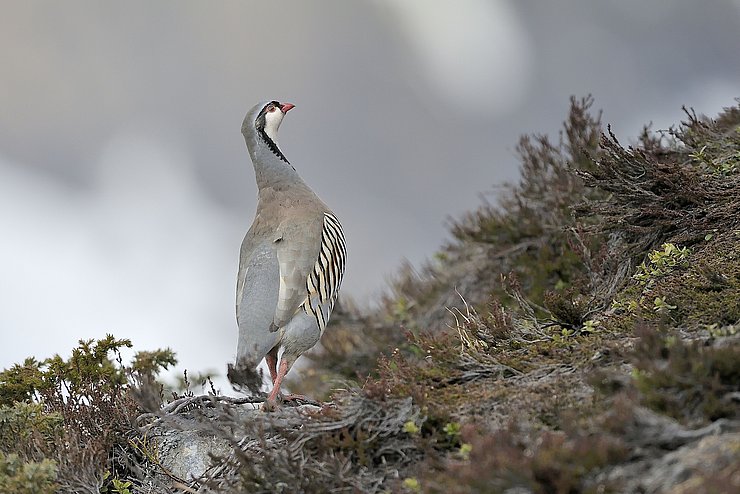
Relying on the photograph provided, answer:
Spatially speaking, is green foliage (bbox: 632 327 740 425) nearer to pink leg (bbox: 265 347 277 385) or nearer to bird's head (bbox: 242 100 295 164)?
pink leg (bbox: 265 347 277 385)

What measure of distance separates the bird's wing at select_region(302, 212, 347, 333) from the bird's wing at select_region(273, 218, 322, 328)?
0.21 feet

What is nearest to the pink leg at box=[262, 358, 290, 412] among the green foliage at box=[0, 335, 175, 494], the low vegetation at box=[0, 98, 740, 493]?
the low vegetation at box=[0, 98, 740, 493]

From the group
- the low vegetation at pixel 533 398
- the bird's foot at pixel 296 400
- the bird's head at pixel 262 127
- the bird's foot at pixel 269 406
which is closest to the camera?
the low vegetation at pixel 533 398

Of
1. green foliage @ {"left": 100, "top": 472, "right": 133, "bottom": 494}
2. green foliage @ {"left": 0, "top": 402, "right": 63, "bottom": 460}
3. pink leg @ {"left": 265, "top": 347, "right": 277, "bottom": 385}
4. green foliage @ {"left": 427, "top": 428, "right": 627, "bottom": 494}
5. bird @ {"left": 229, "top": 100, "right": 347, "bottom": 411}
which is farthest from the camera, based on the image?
pink leg @ {"left": 265, "top": 347, "right": 277, "bottom": 385}

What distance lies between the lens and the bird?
4.90 m

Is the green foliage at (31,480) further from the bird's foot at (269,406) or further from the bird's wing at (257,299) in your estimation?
the bird's wing at (257,299)

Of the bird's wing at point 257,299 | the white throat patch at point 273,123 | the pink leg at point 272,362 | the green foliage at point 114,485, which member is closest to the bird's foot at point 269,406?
the bird's wing at point 257,299

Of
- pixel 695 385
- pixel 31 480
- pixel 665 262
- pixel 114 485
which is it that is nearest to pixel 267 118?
pixel 114 485

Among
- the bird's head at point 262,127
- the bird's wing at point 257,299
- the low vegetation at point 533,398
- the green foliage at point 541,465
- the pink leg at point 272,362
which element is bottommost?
the green foliage at point 541,465

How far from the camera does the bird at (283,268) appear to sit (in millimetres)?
4898

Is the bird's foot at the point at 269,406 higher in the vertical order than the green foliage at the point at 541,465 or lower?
higher

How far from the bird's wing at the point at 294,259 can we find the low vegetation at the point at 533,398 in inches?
26.4

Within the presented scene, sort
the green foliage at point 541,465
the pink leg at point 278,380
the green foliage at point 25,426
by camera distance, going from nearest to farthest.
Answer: the green foliage at point 541,465 → the green foliage at point 25,426 → the pink leg at point 278,380

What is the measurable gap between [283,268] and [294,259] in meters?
0.10
